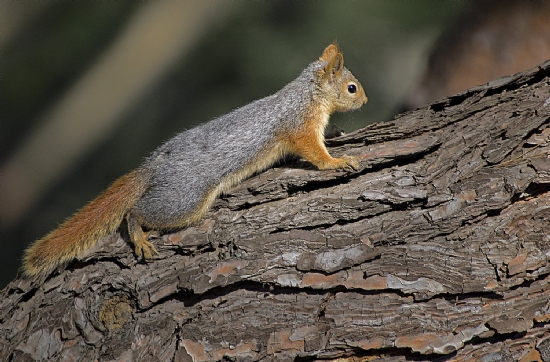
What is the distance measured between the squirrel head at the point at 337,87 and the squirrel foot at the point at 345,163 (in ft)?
2.86

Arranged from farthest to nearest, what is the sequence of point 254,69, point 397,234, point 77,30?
point 254,69
point 77,30
point 397,234

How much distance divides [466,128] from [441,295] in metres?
0.78

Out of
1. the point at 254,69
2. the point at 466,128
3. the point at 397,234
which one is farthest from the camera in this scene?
the point at 254,69

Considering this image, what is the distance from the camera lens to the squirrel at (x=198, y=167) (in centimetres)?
261

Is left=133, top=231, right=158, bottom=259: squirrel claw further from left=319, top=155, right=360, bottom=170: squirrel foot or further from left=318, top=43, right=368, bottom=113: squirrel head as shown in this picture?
left=318, top=43, right=368, bottom=113: squirrel head

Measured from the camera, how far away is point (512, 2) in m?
3.95

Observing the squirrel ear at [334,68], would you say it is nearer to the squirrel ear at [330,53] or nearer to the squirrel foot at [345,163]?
the squirrel ear at [330,53]

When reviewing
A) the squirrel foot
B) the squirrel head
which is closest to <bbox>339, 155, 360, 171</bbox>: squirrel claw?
the squirrel foot

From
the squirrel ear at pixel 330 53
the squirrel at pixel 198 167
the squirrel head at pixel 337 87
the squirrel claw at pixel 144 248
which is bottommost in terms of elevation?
the squirrel claw at pixel 144 248

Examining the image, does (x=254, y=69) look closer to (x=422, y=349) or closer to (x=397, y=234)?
(x=397, y=234)

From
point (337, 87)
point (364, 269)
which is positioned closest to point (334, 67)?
point (337, 87)

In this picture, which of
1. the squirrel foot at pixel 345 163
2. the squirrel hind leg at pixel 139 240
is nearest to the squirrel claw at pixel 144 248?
the squirrel hind leg at pixel 139 240

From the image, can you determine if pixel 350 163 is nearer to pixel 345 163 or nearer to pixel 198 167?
pixel 345 163

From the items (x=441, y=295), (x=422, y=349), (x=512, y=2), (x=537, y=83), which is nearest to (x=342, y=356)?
(x=422, y=349)
